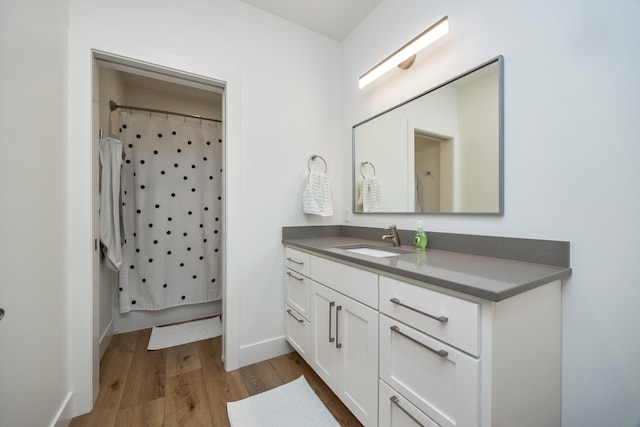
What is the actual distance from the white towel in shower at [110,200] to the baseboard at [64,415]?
0.89 meters

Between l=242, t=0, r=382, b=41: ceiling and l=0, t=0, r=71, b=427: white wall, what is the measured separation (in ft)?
3.98

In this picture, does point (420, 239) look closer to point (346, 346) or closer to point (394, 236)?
point (394, 236)

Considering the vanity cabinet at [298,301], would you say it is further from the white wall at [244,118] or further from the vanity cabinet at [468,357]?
the vanity cabinet at [468,357]

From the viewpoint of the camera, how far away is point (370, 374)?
3.50 feet

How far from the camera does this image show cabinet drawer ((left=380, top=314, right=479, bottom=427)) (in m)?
0.72

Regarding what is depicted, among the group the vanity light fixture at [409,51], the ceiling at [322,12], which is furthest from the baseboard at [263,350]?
the ceiling at [322,12]

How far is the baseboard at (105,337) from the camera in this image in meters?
1.81

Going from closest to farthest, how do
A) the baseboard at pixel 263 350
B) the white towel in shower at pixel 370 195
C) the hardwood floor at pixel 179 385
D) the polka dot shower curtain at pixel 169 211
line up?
the hardwood floor at pixel 179 385, the baseboard at pixel 263 350, the white towel in shower at pixel 370 195, the polka dot shower curtain at pixel 169 211

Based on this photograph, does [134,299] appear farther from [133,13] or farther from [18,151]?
[133,13]

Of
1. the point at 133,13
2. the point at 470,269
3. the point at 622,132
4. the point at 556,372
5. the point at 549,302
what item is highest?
the point at 133,13

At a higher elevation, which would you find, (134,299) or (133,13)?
(133,13)

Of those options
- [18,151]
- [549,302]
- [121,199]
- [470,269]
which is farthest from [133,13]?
[549,302]

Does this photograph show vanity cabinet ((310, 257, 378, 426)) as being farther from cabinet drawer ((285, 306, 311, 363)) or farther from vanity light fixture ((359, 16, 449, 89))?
vanity light fixture ((359, 16, 449, 89))

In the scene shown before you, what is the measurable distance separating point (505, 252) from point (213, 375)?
1.82 meters
